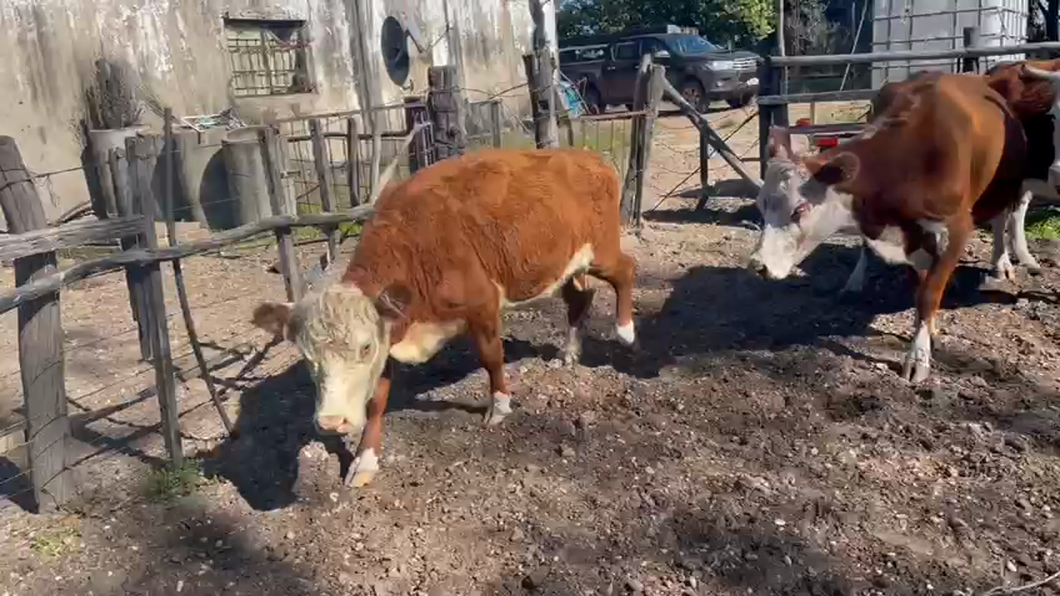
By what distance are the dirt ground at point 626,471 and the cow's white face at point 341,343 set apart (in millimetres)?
585

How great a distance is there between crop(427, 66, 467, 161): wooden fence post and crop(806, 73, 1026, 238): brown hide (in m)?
3.30

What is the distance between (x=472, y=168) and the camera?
17.8ft

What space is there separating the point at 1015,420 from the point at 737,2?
33521mm

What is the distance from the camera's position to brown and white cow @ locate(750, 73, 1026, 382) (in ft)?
18.6

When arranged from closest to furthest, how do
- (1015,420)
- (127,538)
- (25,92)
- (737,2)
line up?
1. (127,538)
2. (1015,420)
3. (25,92)
4. (737,2)

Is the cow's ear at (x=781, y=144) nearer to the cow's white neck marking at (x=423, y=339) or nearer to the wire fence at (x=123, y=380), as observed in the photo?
the cow's white neck marking at (x=423, y=339)

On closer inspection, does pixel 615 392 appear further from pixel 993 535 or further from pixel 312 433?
pixel 993 535

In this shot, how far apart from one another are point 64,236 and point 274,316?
98 cm

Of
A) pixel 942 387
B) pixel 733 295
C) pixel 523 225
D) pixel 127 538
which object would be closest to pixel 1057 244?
pixel 733 295

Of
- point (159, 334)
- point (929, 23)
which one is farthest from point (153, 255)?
point (929, 23)

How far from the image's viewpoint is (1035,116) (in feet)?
21.5

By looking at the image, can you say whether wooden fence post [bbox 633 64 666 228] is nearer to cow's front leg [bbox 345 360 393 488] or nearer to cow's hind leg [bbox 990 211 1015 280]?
cow's hind leg [bbox 990 211 1015 280]

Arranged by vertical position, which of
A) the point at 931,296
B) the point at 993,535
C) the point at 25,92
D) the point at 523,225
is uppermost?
the point at 25,92

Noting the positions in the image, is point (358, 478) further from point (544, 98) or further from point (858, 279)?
point (544, 98)
